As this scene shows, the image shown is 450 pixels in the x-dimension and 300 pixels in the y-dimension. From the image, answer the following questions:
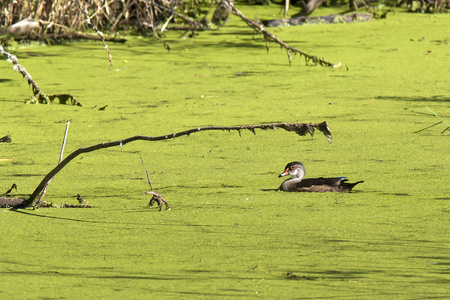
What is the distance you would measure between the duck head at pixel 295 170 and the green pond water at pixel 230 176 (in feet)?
0.32

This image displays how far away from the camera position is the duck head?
117 inches

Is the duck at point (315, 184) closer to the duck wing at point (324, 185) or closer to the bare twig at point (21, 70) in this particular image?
the duck wing at point (324, 185)

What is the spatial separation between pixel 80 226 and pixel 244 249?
0.57 metres

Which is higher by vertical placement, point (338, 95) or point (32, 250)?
point (32, 250)

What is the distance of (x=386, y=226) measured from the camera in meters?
2.47

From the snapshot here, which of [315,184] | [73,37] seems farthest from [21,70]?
[73,37]

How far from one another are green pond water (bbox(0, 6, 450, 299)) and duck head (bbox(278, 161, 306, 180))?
10 centimetres

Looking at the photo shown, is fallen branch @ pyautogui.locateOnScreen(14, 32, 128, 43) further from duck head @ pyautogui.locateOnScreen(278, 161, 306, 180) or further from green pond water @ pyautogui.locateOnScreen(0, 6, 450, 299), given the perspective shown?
duck head @ pyautogui.locateOnScreen(278, 161, 306, 180)

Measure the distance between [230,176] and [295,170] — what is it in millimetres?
265

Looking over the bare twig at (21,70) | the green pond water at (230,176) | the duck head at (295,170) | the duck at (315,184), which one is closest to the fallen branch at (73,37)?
the green pond water at (230,176)

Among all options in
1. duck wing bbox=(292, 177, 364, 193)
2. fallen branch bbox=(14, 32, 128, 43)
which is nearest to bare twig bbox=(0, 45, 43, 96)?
duck wing bbox=(292, 177, 364, 193)

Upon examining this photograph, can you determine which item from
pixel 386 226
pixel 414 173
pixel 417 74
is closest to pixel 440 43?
pixel 417 74

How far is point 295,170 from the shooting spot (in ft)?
9.88

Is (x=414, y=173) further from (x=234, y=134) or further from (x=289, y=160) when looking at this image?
(x=234, y=134)
